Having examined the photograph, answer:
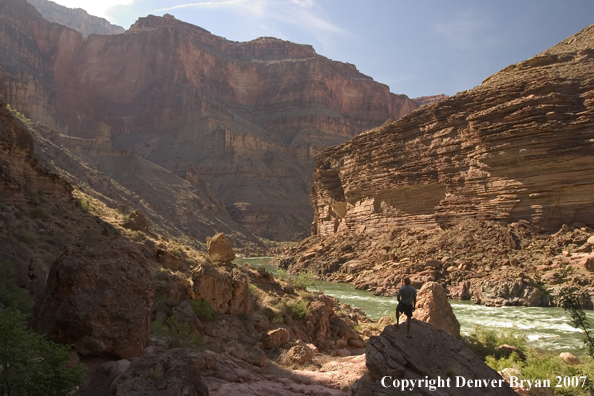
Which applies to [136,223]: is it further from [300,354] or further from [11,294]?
[300,354]

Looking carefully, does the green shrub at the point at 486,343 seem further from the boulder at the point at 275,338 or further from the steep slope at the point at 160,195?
the steep slope at the point at 160,195

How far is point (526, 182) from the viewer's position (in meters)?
28.5

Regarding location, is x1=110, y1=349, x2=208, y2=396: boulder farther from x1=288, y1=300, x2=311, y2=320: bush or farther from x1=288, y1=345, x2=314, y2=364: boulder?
x1=288, y1=300, x2=311, y2=320: bush

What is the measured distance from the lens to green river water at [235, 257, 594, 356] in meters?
14.9

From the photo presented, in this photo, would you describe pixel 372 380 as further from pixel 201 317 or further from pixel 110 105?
pixel 110 105

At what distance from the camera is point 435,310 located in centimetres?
1195

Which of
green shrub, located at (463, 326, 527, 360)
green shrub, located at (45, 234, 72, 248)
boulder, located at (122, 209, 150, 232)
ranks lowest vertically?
green shrub, located at (463, 326, 527, 360)

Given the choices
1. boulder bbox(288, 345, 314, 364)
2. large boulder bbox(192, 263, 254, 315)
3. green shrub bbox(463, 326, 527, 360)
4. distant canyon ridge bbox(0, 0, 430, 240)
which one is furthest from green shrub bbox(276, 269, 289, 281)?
distant canyon ridge bbox(0, 0, 430, 240)

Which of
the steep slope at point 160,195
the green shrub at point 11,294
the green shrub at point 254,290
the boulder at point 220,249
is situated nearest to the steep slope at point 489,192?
the boulder at point 220,249

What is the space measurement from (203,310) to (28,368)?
224 inches

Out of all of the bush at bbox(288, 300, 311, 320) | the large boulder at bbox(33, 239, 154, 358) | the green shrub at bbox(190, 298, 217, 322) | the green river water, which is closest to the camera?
the large boulder at bbox(33, 239, 154, 358)

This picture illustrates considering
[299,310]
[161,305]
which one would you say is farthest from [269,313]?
[161,305]

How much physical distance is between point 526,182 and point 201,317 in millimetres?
24949

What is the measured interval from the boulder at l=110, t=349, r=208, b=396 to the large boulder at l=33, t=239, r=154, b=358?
3.99ft
